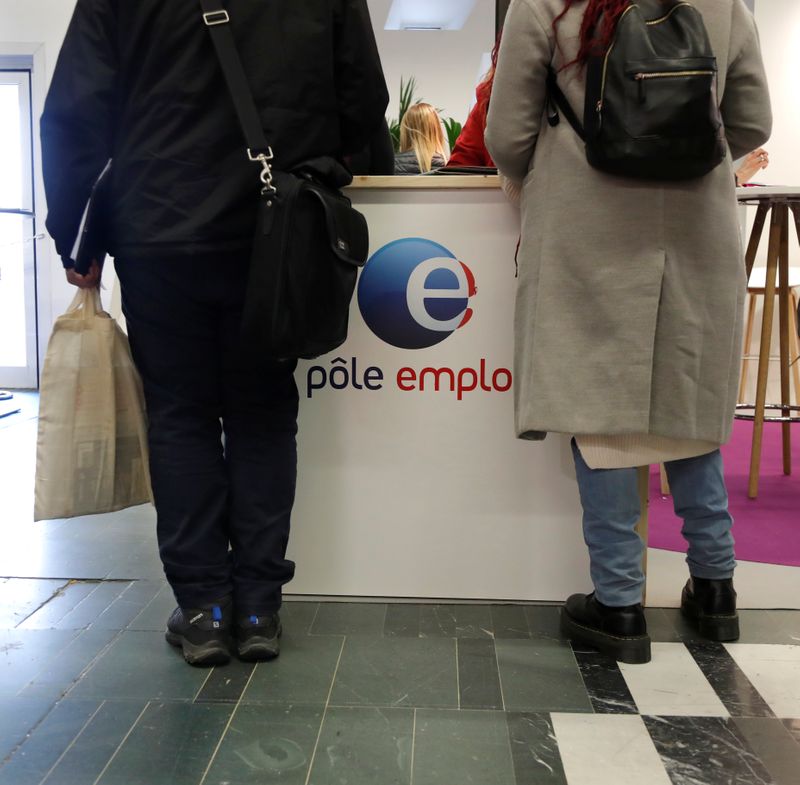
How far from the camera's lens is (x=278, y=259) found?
1655 mm

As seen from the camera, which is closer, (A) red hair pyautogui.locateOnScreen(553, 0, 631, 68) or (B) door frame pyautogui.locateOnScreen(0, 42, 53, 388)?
(A) red hair pyautogui.locateOnScreen(553, 0, 631, 68)

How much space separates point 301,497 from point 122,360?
55cm

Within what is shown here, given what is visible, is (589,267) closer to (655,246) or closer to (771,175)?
(655,246)

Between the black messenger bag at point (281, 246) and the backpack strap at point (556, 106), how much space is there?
0.45 meters

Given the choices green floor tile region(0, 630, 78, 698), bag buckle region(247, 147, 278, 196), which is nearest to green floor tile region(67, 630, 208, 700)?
green floor tile region(0, 630, 78, 698)

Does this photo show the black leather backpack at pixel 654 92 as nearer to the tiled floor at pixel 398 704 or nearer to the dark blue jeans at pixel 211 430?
the dark blue jeans at pixel 211 430

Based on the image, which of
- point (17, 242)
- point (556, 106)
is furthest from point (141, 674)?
point (17, 242)

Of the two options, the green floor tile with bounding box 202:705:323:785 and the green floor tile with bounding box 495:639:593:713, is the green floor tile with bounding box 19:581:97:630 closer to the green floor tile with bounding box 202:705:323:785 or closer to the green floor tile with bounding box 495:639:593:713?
the green floor tile with bounding box 202:705:323:785

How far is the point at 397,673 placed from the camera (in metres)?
1.84

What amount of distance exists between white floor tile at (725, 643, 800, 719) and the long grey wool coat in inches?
19.1

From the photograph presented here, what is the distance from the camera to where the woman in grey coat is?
1.71m

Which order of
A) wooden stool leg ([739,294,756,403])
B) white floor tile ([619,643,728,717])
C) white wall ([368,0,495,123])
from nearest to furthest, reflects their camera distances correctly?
white floor tile ([619,643,728,717]), wooden stool leg ([739,294,756,403]), white wall ([368,0,495,123])

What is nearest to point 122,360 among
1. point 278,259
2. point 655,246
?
point 278,259

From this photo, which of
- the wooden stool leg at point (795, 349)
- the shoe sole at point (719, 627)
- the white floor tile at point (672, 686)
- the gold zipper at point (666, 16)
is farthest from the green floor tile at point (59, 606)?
the wooden stool leg at point (795, 349)
